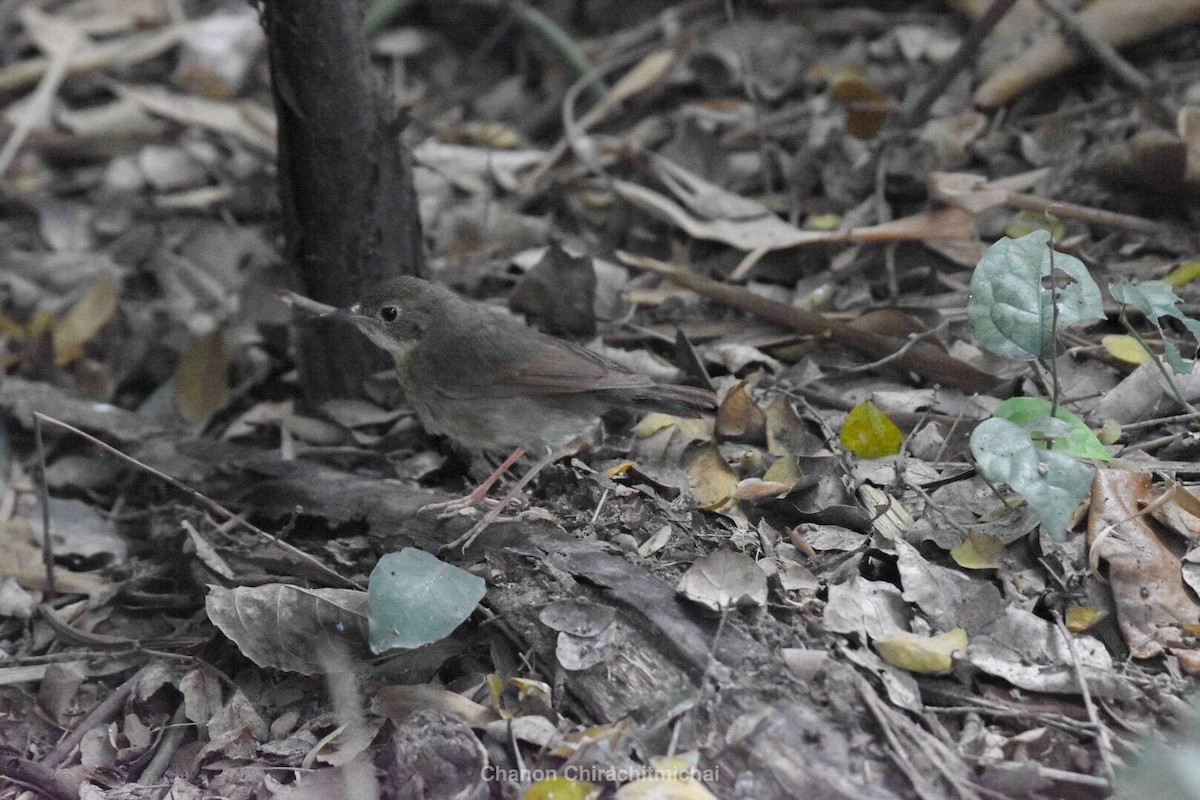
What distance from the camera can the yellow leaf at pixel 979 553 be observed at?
3393 millimetres

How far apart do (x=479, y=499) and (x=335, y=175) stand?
143 centimetres

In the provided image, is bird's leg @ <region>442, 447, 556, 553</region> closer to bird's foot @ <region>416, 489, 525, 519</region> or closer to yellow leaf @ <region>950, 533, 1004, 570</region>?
bird's foot @ <region>416, 489, 525, 519</region>

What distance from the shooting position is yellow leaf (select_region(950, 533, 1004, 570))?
11.1 feet

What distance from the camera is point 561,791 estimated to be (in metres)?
2.78

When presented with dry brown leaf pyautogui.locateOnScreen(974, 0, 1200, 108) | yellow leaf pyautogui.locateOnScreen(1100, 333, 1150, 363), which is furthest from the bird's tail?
dry brown leaf pyautogui.locateOnScreen(974, 0, 1200, 108)

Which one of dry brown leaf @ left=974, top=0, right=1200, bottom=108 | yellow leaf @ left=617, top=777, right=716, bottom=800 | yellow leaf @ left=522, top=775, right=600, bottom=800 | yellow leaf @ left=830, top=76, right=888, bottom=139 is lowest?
yellow leaf @ left=522, top=775, right=600, bottom=800

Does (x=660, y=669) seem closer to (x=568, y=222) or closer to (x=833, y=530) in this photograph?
(x=833, y=530)

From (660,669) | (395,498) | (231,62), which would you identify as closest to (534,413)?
(395,498)

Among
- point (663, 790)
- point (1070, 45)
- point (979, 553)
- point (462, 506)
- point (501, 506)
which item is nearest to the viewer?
point (663, 790)

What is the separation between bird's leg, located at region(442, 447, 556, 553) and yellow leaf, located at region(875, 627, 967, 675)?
1.34 meters

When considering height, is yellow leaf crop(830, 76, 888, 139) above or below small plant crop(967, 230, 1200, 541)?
above

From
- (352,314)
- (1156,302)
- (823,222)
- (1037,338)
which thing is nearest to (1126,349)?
(1156,302)

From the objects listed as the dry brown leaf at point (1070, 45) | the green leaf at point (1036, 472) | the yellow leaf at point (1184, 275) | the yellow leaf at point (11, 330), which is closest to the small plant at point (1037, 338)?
the green leaf at point (1036, 472)

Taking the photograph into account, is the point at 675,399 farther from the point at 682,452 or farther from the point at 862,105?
the point at 862,105
